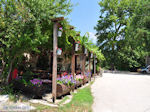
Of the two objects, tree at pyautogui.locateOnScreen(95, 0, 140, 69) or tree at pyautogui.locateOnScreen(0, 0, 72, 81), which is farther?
tree at pyautogui.locateOnScreen(95, 0, 140, 69)

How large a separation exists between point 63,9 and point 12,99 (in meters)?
3.80

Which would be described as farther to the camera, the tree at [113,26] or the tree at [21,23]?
the tree at [113,26]

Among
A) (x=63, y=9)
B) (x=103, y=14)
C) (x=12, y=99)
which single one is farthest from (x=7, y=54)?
(x=103, y=14)

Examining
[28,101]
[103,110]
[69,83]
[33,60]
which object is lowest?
[103,110]

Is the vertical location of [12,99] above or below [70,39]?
below

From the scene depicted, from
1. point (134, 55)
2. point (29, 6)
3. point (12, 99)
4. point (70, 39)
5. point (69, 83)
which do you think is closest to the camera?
point (12, 99)

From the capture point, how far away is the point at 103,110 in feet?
13.8

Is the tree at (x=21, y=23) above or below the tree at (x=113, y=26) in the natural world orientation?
below

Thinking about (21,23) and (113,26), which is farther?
(113,26)

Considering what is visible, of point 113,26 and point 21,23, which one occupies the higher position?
point 113,26

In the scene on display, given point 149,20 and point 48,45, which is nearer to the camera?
point 48,45

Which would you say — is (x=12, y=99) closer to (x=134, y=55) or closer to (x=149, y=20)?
(x=149, y=20)

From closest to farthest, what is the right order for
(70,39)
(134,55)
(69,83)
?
1. (69,83)
2. (70,39)
3. (134,55)

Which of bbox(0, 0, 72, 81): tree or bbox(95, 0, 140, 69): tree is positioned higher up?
bbox(95, 0, 140, 69): tree
